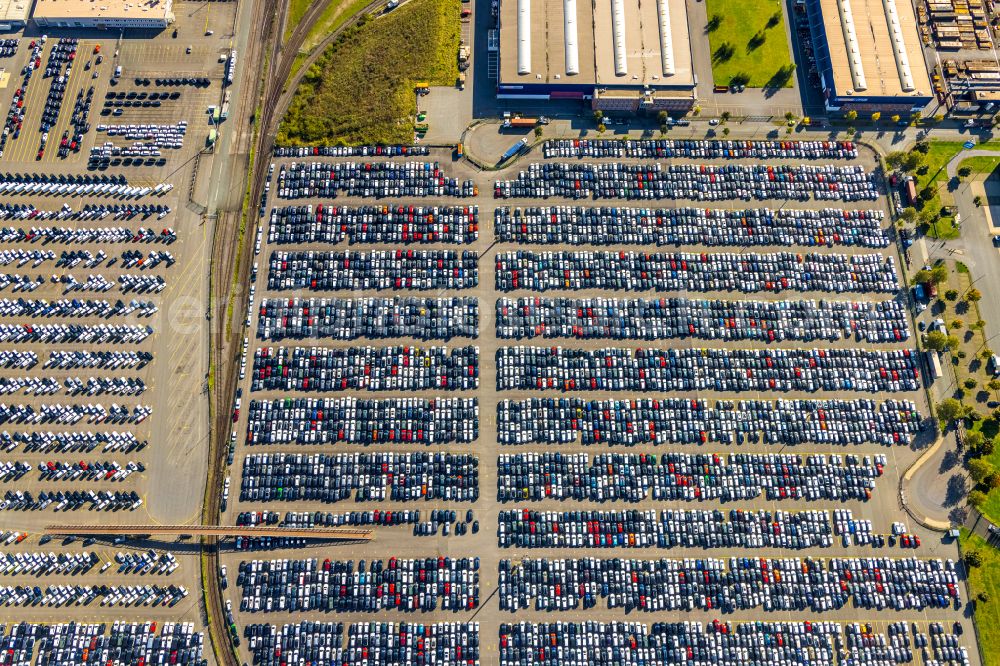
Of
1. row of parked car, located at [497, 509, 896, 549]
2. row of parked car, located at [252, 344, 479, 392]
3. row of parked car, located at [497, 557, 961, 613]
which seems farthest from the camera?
row of parked car, located at [252, 344, 479, 392]

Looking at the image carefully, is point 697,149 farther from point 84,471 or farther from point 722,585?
point 84,471

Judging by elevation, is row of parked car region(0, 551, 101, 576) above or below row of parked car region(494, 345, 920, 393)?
below

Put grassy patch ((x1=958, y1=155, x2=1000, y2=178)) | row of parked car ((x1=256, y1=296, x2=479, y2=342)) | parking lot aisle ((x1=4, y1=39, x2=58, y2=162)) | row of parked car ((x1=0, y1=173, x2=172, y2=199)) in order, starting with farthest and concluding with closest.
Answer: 1. grassy patch ((x1=958, y1=155, x2=1000, y2=178))
2. parking lot aisle ((x1=4, y1=39, x2=58, y2=162))
3. row of parked car ((x1=0, y1=173, x2=172, y2=199))
4. row of parked car ((x1=256, y1=296, x2=479, y2=342))

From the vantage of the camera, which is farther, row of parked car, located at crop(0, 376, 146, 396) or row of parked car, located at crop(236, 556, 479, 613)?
row of parked car, located at crop(0, 376, 146, 396)

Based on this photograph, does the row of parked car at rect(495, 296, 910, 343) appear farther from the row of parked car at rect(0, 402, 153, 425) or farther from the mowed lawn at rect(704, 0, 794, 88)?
the row of parked car at rect(0, 402, 153, 425)

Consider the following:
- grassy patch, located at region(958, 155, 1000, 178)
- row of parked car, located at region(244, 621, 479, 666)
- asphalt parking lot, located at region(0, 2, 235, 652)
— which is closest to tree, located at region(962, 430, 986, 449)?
grassy patch, located at region(958, 155, 1000, 178)

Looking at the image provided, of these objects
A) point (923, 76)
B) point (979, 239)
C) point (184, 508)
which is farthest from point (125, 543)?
point (923, 76)

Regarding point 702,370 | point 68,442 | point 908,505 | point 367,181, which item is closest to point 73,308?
point 68,442

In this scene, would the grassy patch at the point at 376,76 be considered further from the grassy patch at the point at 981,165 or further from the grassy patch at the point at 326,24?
the grassy patch at the point at 981,165
